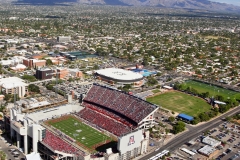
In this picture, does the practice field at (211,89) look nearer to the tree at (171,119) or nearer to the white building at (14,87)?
the tree at (171,119)

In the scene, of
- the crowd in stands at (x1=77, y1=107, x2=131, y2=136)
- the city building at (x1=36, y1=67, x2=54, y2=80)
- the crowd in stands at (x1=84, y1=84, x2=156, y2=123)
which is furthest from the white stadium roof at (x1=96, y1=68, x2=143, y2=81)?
the crowd in stands at (x1=77, y1=107, x2=131, y2=136)

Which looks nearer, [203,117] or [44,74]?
[203,117]

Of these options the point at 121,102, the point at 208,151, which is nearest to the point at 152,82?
the point at 121,102

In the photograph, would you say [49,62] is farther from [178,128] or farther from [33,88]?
[178,128]

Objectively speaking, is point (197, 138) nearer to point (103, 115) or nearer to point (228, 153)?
point (228, 153)

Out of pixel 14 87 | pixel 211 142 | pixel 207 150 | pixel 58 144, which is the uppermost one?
pixel 14 87

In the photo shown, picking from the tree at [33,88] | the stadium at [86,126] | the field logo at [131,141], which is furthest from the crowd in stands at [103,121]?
the tree at [33,88]

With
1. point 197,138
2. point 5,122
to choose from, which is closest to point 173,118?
point 197,138
